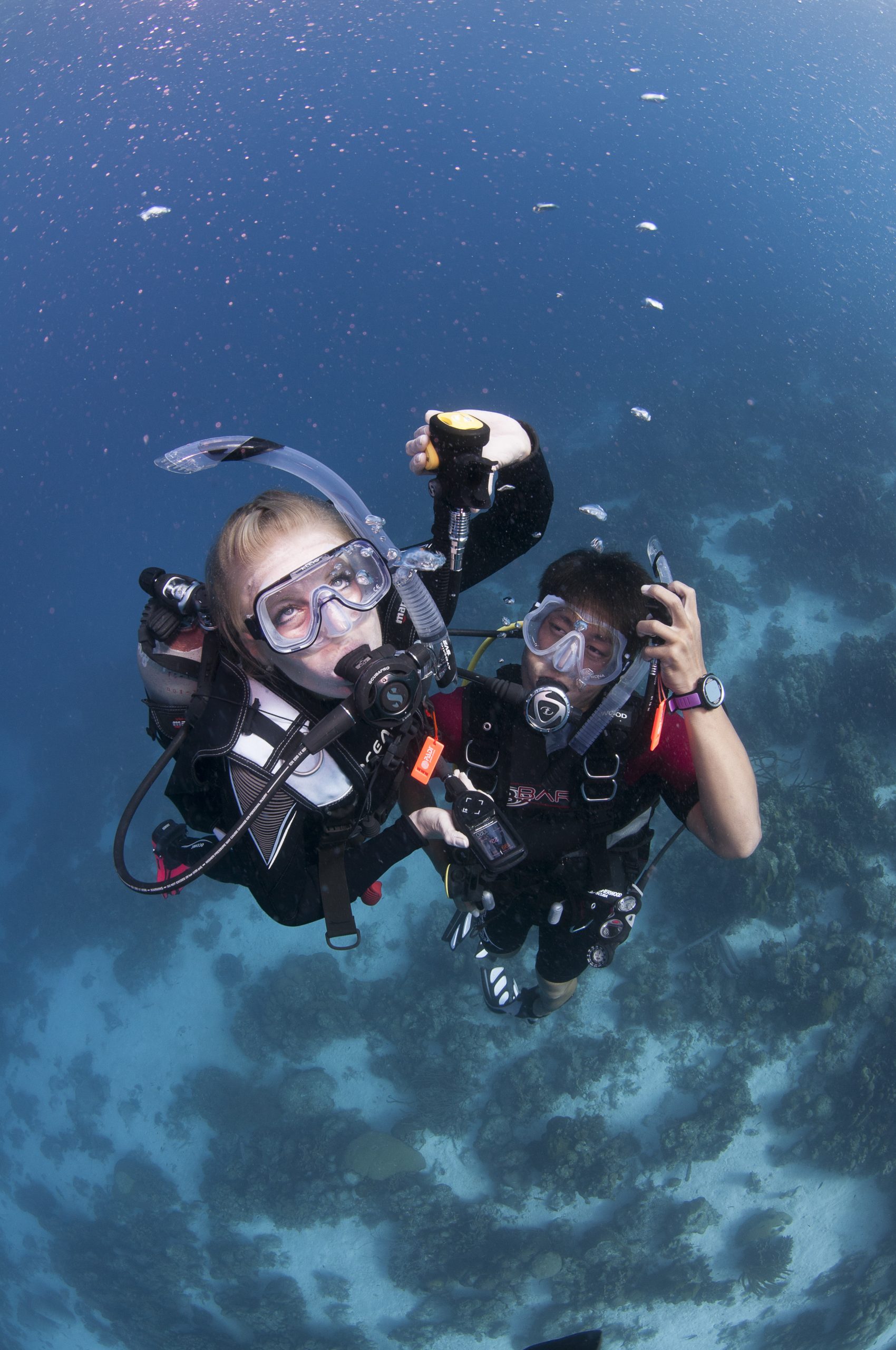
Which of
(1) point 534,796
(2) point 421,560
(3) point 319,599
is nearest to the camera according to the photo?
(3) point 319,599

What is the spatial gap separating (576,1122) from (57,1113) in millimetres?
11768

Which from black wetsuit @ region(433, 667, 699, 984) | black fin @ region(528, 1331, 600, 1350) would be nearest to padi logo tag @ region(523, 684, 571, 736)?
black wetsuit @ region(433, 667, 699, 984)

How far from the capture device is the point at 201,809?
2732 mm

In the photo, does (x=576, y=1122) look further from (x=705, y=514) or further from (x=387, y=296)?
(x=387, y=296)

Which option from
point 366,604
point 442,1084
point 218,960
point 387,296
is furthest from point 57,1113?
point 387,296

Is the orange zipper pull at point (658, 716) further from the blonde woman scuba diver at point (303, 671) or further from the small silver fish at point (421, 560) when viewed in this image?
the small silver fish at point (421, 560)

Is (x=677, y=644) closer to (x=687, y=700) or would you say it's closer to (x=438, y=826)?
(x=687, y=700)

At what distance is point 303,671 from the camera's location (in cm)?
258

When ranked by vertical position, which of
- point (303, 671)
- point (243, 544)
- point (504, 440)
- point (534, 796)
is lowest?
point (534, 796)

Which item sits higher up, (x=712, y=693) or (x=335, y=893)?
(x=712, y=693)

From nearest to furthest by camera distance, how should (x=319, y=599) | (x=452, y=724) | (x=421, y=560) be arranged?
(x=319, y=599) < (x=421, y=560) < (x=452, y=724)

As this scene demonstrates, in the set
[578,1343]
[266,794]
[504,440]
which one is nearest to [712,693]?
[504,440]

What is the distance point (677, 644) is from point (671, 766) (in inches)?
37.8

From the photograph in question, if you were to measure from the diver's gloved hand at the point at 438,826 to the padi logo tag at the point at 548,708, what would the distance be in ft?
1.97
